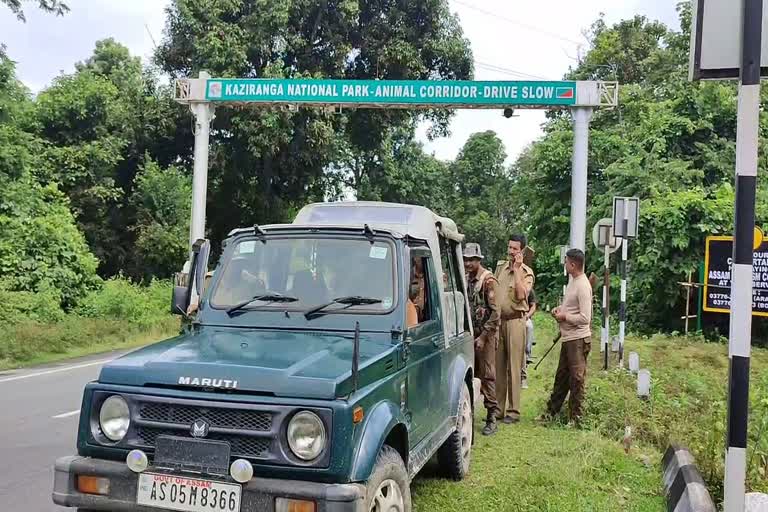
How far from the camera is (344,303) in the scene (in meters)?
4.67

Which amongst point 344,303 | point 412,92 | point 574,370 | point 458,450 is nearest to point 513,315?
point 574,370

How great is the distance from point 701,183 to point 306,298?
17623 mm

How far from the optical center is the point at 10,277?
1778cm

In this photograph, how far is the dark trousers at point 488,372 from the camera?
778cm

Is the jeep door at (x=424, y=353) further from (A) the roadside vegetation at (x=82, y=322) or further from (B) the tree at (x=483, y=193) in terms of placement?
(B) the tree at (x=483, y=193)

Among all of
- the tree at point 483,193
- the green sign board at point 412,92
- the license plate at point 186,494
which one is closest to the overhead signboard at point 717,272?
the green sign board at point 412,92

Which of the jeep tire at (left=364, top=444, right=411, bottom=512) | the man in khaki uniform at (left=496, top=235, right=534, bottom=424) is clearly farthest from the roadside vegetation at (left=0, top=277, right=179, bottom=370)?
the jeep tire at (left=364, top=444, right=411, bottom=512)

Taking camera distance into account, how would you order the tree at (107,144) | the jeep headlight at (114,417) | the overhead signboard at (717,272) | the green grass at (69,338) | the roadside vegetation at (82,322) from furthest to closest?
the tree at (107,144) < the roadside vegetation at (82,322) < the green grass at (69,338) < the overhead signboard at (717,272) < the jeep headlight at (114,417)

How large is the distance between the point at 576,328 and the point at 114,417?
5.25 metres

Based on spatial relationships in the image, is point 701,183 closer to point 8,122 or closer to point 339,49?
point 339,49

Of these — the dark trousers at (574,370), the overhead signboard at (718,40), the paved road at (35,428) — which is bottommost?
the paved road at (35,428)

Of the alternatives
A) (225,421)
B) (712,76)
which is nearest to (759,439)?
(712,76)

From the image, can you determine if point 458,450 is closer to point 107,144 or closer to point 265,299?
point 265,299

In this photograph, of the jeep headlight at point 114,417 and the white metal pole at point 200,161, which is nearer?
the jeep headlight at point 114,417
